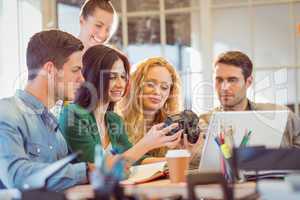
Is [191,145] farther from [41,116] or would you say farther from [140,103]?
[41,116]

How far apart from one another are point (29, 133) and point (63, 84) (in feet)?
0.95

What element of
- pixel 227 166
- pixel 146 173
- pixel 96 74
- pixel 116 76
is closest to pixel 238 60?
pixel 116 76

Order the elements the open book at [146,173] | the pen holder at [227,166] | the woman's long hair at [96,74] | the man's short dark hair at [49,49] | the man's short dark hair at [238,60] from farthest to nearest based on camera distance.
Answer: the man's short dark hair at [238,60], the woman's long hair at [96,74], the man's short dark hair at [49,49], the open book at [146,173], the pen holder at [227,166]

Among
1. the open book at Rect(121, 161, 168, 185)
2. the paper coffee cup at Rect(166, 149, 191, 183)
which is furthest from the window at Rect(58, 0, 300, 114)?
the paper coffee cup at Rect(166, 149, 191, 183)

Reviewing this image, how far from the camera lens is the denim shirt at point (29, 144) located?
4.56 ft

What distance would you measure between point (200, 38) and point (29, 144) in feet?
4.13

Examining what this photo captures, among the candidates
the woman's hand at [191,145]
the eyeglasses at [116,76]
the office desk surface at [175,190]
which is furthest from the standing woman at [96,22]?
the office desk surface at [175,190]

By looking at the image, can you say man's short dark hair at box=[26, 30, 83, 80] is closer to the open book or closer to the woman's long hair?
the woman's long hair

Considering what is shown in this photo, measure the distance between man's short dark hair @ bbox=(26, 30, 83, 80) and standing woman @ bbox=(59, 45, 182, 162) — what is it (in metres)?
0.28

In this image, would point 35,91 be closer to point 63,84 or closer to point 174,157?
point 63,84

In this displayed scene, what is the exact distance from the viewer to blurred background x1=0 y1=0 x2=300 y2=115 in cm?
248

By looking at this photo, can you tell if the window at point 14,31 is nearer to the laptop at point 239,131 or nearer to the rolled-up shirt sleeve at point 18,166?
the rolled-up shirt sleeve at point 18,166

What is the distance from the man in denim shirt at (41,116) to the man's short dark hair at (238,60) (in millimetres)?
851

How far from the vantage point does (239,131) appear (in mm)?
1519
